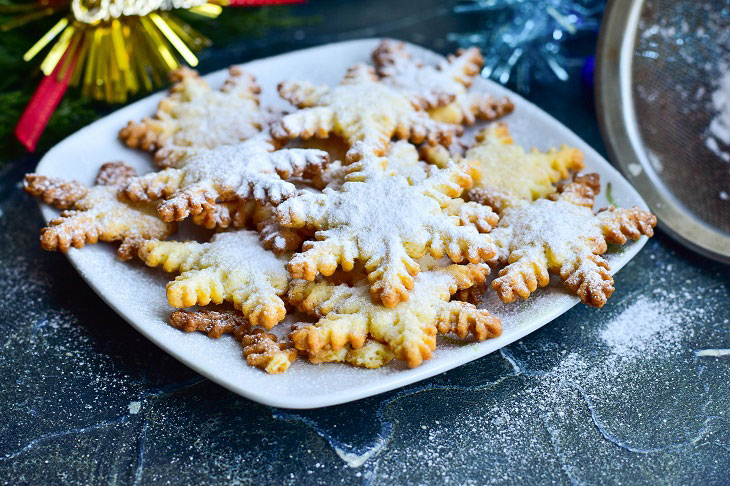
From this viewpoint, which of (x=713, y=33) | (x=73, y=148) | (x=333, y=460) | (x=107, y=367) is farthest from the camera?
(x=713, y=33)

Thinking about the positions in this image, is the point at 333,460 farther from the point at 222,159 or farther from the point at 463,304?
the point at 222,159

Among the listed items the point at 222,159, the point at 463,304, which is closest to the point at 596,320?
the point at 463,304

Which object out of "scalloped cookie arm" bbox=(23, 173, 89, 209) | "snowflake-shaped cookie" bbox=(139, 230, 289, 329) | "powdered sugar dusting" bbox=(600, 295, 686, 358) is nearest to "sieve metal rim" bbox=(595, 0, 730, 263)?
"powdered sugar dusting" bbox=(600, 295, 686, 358)

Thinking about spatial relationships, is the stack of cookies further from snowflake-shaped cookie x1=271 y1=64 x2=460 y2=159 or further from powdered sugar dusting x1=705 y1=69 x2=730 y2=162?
powdered sugar dusting x1=705 y1=69 x2=730 y2=162

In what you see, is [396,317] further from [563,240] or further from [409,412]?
[563,240]

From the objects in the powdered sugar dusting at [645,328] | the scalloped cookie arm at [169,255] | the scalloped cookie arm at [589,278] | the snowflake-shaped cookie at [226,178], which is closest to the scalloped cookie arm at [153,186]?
the snowflake-shaped cookie at [226,178]

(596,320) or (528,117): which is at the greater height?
(528,117)
